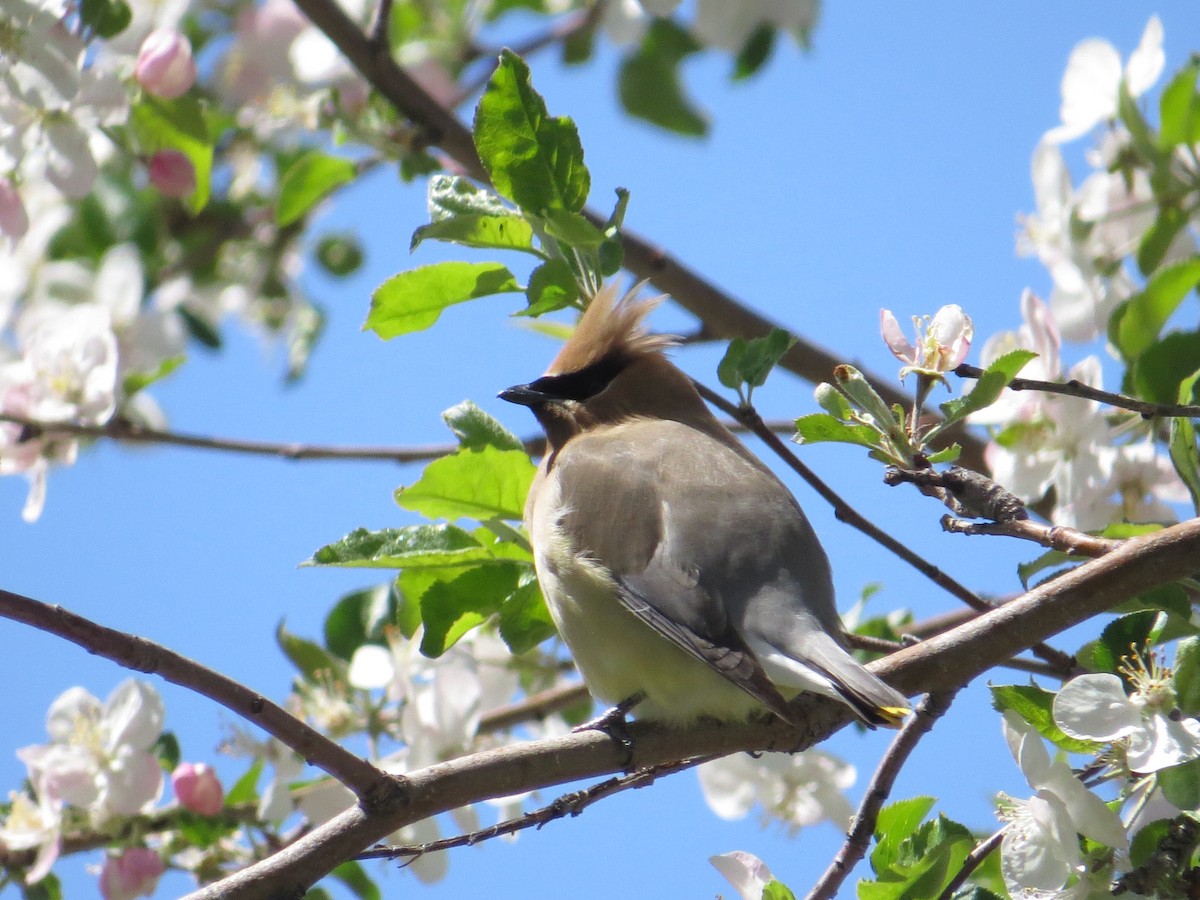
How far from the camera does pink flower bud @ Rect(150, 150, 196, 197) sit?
11.5 ft

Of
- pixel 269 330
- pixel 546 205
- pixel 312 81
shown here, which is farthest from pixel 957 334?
pixel 269 330

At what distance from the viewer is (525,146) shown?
2.56 metres

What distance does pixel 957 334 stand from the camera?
237 cm

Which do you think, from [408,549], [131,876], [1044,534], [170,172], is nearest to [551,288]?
[408,549]

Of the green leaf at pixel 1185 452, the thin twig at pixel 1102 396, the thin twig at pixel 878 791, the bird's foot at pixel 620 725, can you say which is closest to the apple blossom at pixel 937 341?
the thin twig at pixel 1102 396

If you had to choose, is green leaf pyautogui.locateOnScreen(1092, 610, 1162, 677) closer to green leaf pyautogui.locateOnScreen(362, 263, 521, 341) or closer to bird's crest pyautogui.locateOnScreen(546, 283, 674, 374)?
green leaf pyautogui.locateOnScreen(362, 263, 521, 341)

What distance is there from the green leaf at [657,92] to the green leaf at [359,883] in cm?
249

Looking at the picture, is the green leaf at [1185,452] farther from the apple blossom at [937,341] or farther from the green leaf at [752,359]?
the green leaf at [752,359]

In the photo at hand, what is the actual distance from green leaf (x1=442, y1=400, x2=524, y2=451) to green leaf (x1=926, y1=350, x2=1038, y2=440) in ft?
2.93

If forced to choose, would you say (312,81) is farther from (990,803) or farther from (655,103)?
(990,803)

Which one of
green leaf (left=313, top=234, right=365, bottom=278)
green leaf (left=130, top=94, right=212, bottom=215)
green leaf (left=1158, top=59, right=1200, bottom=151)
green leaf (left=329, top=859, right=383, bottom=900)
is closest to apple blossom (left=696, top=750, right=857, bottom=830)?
green leaf (left=329, top=859, right=383, bottom=900)

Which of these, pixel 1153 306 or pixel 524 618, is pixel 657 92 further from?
pixel 524 618

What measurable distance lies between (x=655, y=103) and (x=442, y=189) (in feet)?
7.04

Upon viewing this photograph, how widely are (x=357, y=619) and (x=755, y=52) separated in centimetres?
187
